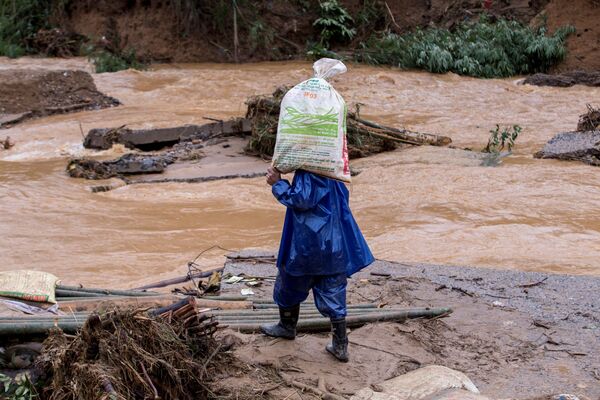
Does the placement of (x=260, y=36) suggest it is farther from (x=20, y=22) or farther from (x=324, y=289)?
(x=324, y=289)

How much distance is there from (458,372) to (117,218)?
599cm

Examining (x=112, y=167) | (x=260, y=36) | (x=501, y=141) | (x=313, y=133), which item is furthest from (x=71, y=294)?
(x=260, y=36)

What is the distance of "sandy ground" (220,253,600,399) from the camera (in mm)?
4016

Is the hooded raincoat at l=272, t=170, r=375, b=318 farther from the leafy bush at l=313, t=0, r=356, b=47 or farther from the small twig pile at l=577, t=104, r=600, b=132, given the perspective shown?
the leafy bush at l=313, t=0, r=356, b=47

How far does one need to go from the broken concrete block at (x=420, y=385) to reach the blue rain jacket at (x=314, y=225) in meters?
0.57

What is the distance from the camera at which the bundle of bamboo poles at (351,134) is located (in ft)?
39.3

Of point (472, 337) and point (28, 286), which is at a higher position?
point (28, 286)

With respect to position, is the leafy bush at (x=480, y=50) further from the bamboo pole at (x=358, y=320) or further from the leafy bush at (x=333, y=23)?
the bamboo pole at (x=358, y=320)

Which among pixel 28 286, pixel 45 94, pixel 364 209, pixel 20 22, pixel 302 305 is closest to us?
pixel 28 286

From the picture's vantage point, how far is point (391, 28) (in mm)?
24516

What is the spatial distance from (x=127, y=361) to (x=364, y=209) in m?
6.31

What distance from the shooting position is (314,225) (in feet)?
12.7

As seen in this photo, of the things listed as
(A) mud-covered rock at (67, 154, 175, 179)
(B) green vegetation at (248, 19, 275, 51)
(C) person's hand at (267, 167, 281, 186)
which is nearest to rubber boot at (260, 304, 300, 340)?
(C) person's hand at (267, 167, 281, 186)

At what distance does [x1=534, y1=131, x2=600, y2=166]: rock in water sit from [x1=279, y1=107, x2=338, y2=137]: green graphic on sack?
8.18 metres
